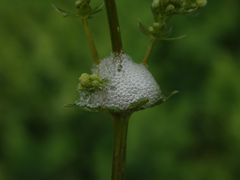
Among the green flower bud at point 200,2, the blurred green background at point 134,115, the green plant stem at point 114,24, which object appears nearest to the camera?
the green plant stem at point 114,24

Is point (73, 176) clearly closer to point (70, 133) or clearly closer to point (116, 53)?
point (70, 133)

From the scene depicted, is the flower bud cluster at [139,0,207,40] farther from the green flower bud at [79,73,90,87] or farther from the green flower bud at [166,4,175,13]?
the green flower bud at [79,73,90,87]

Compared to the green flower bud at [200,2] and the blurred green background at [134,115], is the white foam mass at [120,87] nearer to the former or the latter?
the green flower bud at [200,2]

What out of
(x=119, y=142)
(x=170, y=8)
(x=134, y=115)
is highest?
(x=134, y=115)

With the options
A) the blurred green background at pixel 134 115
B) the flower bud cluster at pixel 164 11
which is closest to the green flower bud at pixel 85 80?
the flower bud cluster at pixel 164 11

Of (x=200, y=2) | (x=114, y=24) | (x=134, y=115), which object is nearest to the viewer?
(x=114, y=24)

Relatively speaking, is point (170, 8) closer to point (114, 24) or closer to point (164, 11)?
point (164, 11)

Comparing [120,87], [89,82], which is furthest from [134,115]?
[89,82]

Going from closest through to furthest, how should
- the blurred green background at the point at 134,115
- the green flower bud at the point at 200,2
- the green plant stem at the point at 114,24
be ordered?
the green plant stem at the point at 114,24 → the green flower bud at the point at 200,2 → the blurred green background at the point at 134,115
